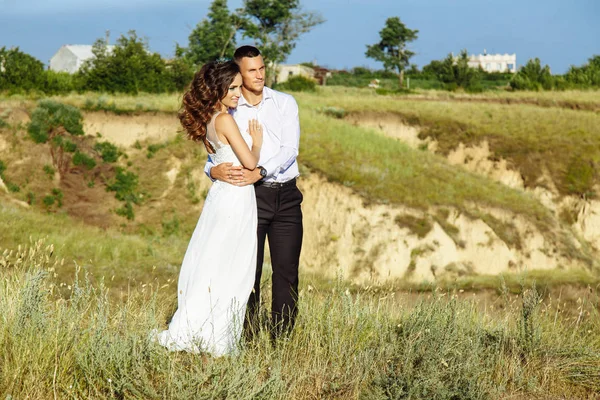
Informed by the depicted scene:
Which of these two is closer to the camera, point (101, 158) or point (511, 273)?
point (511, 273)

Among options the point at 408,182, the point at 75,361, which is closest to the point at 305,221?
the point at 408,182

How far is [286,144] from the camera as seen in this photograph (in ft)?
24.6

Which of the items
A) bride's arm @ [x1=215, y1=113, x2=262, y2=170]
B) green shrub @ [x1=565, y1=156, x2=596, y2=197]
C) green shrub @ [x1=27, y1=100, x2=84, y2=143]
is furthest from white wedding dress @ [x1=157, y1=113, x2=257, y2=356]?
green shrub @ [x1=565, y1=156, x2=596, y2=197]

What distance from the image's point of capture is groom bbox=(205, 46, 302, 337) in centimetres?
730

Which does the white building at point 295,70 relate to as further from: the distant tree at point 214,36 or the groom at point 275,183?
the groom at point 275,183

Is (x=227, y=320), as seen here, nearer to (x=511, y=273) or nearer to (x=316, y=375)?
(x=316, y=375)

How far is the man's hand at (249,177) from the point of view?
23.2 ft

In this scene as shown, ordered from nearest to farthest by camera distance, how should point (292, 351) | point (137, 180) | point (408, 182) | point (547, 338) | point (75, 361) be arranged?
point (75, 361) < point (292, 351) < point (547, 338) < point (408, 182) < point (137, 180)

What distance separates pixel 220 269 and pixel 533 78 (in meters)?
49.6

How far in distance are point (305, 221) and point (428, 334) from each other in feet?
56.7

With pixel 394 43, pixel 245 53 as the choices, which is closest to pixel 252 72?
pixel 245 53

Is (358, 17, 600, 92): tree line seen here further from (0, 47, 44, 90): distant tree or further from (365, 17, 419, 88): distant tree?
(0, 47, 44, 90): distant tree

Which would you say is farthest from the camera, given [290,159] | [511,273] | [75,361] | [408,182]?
[408,182]

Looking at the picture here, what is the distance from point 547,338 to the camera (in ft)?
26.3
